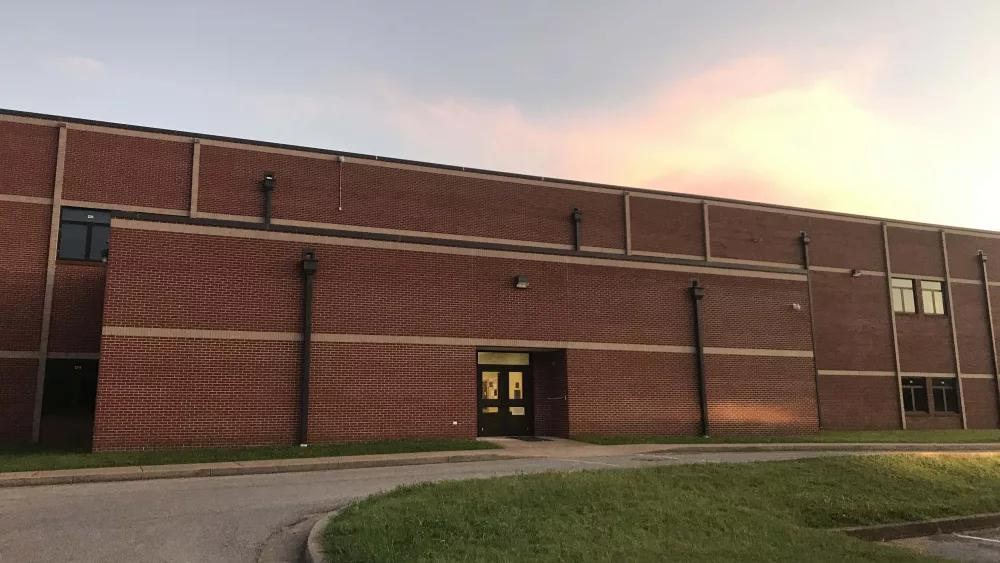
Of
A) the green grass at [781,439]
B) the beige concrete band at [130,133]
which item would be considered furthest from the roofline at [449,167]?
the green grass at [781,439]

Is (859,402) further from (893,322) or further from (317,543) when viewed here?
(317,543)

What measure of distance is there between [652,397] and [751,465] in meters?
9.69

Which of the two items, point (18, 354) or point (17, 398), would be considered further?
point (18, 354)

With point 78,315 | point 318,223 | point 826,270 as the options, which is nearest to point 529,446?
point 318,223

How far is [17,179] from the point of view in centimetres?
2139

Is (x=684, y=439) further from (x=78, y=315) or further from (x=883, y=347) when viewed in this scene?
(x=78, y=315)

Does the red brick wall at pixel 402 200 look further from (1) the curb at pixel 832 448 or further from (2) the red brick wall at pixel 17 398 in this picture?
(1) the curb at pixel 832 448

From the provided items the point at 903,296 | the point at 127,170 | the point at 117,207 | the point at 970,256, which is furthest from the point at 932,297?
the point at 117,207

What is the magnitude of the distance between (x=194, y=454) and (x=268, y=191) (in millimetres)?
10236

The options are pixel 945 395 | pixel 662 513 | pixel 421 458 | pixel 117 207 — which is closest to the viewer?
pixel 662 513

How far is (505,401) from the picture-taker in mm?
22812

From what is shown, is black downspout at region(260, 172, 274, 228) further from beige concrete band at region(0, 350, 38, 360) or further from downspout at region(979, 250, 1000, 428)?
downspout at region(979, 250, 1000, 428)

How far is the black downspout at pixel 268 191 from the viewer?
23.6 meters

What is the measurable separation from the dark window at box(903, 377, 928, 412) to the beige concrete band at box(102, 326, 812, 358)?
10.6 metres
